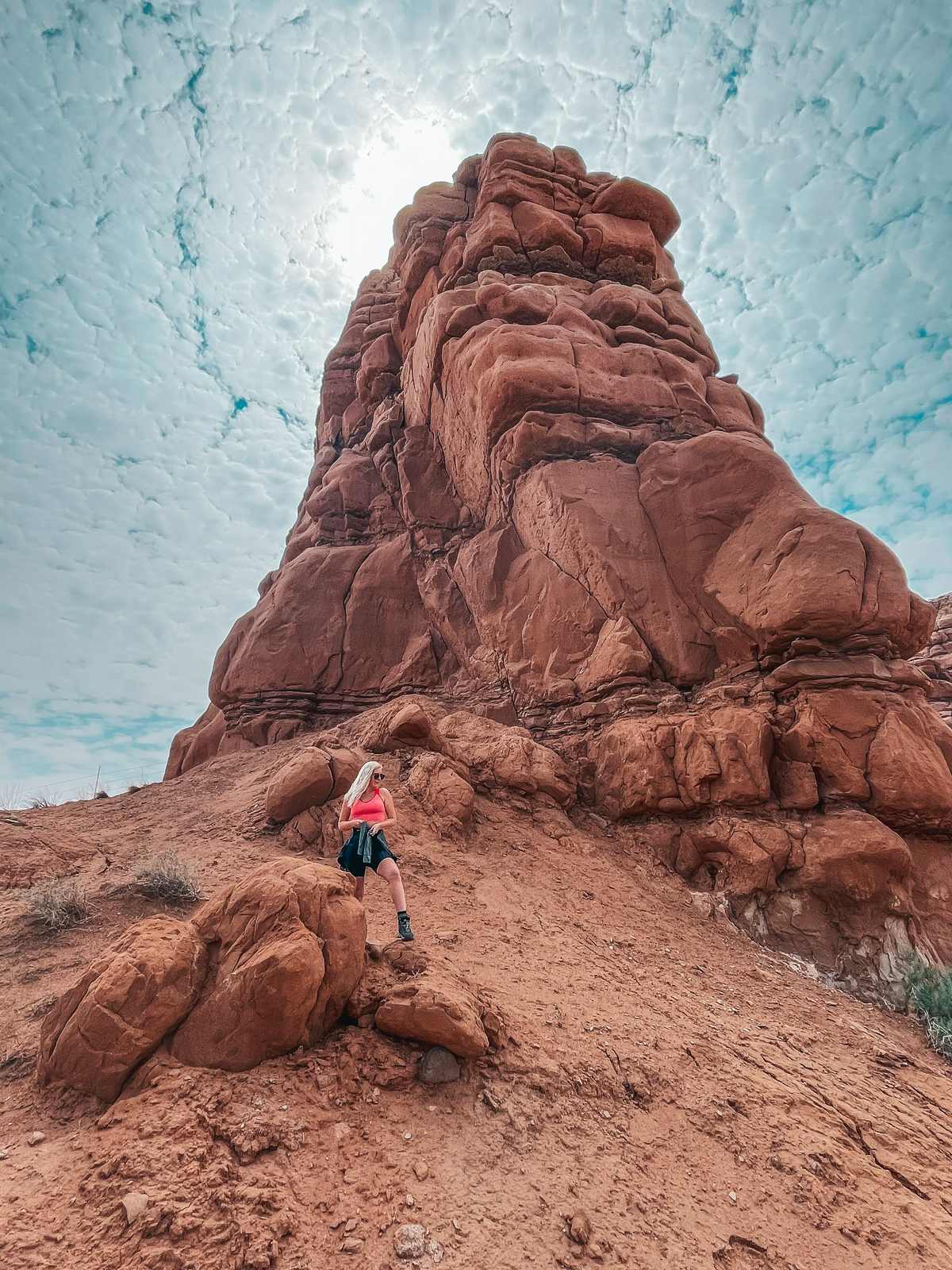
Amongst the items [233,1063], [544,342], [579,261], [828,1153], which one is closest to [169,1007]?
[233,1063]

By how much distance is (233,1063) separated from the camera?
399cm

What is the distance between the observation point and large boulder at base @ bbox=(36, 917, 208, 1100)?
3842 mm

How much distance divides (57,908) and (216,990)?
10.9 feet

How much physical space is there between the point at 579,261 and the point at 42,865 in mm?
19346

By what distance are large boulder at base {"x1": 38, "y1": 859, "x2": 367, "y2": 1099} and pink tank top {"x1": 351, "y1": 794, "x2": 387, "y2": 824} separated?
1674 mm

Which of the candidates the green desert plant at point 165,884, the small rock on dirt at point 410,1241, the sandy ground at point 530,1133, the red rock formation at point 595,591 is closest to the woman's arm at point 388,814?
the sandy ground at point 530,1133

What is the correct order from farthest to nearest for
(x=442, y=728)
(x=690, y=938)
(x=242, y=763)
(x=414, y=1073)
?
(x=242, y=763) < (x=442, y=728) < (x=690, y=938) < (x=414, y=1073)

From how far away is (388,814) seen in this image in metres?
6.71

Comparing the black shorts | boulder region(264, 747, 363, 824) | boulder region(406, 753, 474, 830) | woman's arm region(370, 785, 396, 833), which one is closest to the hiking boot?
the black shorts

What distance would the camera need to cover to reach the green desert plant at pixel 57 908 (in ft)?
20.6

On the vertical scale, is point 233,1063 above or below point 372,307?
below

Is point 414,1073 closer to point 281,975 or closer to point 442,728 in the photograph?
point 281,975

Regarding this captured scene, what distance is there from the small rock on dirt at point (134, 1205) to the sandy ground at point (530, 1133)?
30mm

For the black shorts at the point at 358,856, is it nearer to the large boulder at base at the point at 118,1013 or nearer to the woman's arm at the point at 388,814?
the woman's arm at the point at 388,814
